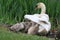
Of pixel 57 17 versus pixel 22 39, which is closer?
pixel 22 39

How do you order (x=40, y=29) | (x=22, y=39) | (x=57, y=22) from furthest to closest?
(x=57, y=22) < (x=40, y=29) < (x=22, y=39)

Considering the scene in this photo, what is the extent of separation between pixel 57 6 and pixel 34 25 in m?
1.98

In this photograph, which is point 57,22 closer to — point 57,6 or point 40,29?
point 57,6

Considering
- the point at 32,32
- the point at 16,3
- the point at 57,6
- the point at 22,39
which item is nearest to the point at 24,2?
the point at 16,3

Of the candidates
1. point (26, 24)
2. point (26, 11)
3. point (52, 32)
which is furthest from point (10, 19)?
point (52, 32)

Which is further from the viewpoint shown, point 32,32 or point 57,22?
point 57,22

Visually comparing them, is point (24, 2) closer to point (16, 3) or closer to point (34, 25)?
point (16, 3)

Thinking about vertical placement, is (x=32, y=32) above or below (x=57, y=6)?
below

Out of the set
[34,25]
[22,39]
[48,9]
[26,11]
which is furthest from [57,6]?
[22,39]

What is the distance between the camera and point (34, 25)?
9.73 meters

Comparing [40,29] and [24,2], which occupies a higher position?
[24,2]

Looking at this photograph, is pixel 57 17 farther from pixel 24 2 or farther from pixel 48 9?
pixel 24 2

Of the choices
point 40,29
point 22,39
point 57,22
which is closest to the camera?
point 22,39

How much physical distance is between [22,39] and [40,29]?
5.57 feet
